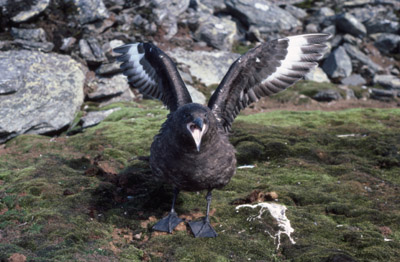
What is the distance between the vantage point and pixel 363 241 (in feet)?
16.9

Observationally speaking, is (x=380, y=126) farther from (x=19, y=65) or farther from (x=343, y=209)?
(x=19, y=65)

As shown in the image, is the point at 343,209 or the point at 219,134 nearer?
the point at 219,134

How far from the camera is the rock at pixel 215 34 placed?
2083 centimetres

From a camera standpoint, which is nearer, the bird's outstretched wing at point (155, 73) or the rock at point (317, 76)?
the bird's outstretched wing at point (155, 73)

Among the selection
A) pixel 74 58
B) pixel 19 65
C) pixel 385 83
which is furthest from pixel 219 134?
pixel 385 83

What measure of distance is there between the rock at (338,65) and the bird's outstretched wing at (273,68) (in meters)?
14.6

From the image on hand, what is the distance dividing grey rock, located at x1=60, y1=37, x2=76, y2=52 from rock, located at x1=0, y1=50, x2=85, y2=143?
7.43 feet

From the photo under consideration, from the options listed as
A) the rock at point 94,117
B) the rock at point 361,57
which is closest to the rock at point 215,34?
the rock at point 361,57

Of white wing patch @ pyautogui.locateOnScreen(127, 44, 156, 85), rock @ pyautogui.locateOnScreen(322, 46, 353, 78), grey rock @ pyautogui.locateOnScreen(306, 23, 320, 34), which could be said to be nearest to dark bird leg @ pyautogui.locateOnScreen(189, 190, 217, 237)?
white wing patch @ pyautogui.locateOnScreen(127, 44, 156, 85)

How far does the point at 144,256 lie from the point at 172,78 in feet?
11.3

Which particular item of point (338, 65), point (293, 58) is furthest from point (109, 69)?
point (338, 65)

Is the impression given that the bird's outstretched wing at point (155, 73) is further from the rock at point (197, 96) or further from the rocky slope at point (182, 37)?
the rock at point (197, 96)

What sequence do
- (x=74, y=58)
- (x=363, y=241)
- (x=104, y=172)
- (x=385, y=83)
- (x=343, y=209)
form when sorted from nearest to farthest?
(x=363, y=241) < (x=343, y=209) < (x=104, y=172) < (x=74, y=58) < (x=385, y=83)

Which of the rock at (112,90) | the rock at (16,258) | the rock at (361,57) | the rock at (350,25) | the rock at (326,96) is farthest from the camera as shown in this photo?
the rock at (350,25)
